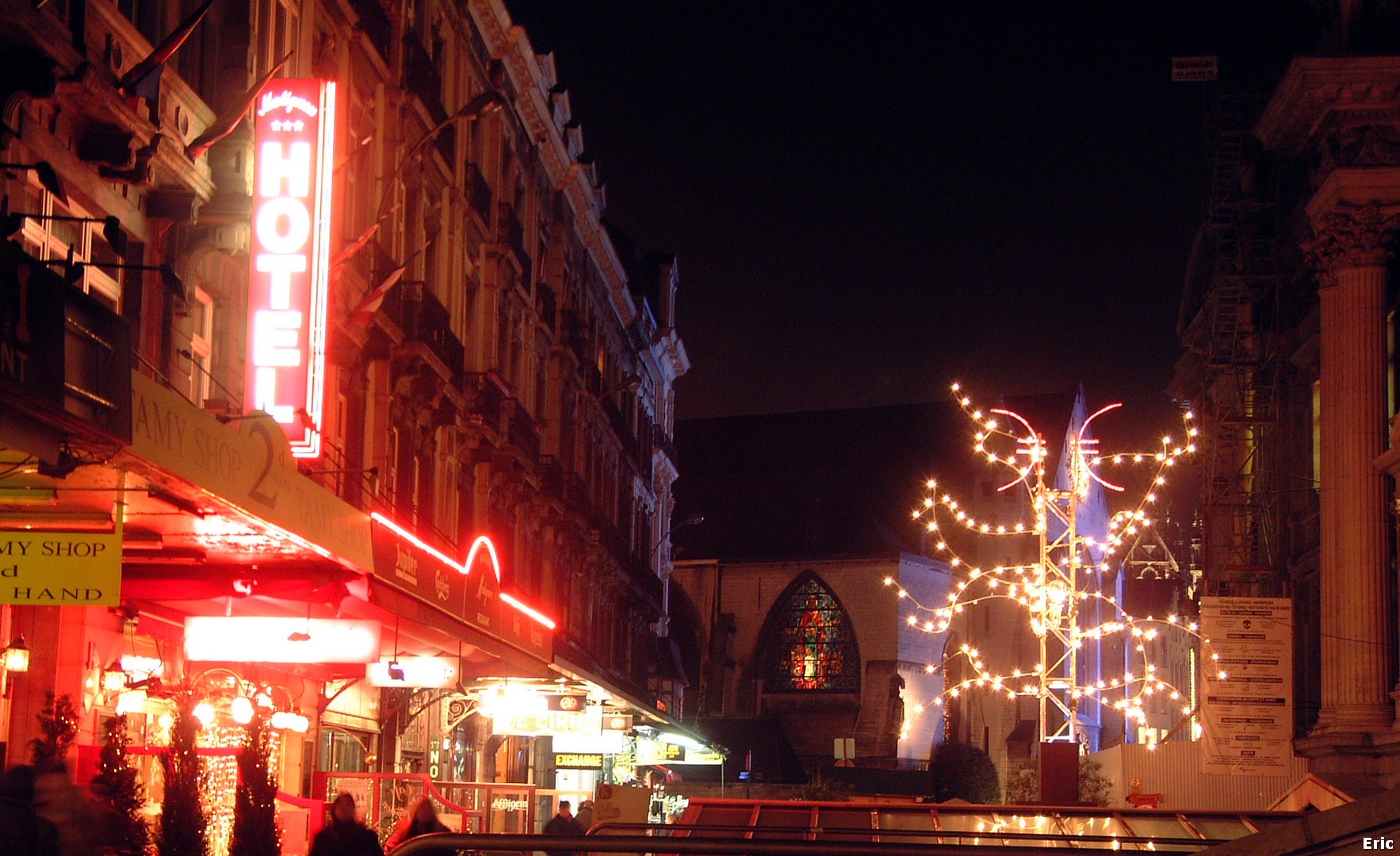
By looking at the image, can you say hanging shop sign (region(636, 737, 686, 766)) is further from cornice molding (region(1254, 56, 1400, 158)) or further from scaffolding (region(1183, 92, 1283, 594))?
cornice molding (region(1254, 56, 1400, 158))

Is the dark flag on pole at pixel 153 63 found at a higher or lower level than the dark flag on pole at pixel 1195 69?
lower

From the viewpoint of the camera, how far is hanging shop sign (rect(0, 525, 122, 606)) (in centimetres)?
1138

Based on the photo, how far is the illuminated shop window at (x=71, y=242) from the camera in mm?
14648

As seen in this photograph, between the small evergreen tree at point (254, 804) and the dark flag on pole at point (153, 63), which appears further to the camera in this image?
the dark flag on pole at point (153, 63)

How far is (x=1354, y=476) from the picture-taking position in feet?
96.7

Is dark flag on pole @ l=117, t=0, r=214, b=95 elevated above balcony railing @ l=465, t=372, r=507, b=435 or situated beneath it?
elevated above

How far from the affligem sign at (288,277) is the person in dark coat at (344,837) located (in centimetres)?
595

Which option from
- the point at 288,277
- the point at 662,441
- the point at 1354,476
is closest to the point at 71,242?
the point at 288,277

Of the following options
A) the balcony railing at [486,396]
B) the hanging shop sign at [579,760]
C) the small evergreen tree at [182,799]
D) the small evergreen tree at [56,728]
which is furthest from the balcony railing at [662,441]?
the small evergreen tree at [182,799]

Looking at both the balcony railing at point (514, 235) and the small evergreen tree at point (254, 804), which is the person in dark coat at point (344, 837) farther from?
the balcony railing at point (514, 235)

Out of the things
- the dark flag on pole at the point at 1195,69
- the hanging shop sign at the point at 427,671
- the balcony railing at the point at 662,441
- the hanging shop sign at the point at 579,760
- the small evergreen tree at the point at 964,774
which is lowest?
the small evergreen tree at the point at 964,774

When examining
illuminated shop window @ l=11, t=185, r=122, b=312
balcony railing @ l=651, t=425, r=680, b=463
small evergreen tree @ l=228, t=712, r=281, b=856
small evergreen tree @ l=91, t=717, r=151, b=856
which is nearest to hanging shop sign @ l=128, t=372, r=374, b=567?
small evergreen tree @ l=228, t=712, r=281, b=856

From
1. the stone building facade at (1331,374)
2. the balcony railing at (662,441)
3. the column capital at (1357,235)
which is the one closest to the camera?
the stone building facade at (1331,374)

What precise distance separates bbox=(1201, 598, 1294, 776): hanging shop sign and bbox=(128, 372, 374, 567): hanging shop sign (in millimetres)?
15321
